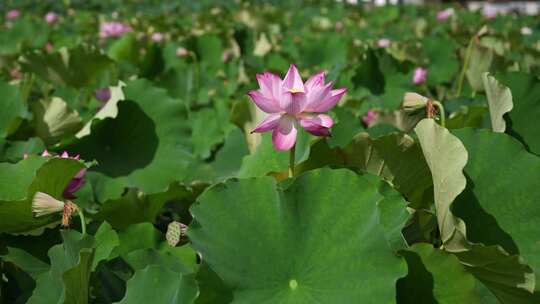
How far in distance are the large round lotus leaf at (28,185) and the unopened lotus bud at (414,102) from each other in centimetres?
48

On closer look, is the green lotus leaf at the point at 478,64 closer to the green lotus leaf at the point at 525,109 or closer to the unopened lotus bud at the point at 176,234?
the green lotus leaf at the point at 525,109

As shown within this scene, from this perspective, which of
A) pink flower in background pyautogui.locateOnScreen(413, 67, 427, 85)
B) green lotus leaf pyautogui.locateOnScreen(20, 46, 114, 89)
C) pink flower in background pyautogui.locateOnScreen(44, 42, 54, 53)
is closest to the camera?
green lotus leaf pyautogui.locateOnScreen(20, 46, 114, 89)

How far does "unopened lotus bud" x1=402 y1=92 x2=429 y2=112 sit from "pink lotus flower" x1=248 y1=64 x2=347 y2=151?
151 millimetres

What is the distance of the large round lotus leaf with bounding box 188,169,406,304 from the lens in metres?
0.78

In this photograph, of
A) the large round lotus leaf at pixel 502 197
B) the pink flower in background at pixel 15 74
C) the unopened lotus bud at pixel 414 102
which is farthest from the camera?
the pink flower in background at pixel 15 74

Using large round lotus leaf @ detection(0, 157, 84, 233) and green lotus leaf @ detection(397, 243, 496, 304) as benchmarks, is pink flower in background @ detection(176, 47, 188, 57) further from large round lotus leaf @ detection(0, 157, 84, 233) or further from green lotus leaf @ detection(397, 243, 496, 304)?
green lotus leaf @ detection(397, 243, 496, 304)

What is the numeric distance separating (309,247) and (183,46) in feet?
6.73

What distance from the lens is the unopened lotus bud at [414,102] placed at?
1.00 metres

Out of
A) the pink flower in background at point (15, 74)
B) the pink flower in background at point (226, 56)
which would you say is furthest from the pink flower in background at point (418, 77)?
the pink flower in background at point (15, 74)

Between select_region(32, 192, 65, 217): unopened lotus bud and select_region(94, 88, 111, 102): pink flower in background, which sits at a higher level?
select_region(32, 192, 65, 217): unopened lotus bud

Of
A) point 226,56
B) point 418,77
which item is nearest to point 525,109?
point 418,77

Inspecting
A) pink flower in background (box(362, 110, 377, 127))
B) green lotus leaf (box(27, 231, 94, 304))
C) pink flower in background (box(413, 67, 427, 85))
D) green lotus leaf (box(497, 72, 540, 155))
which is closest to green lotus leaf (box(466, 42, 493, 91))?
pink flower in background (box(413, 67, 427, 85))

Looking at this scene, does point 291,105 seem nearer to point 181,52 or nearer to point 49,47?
point 181,52

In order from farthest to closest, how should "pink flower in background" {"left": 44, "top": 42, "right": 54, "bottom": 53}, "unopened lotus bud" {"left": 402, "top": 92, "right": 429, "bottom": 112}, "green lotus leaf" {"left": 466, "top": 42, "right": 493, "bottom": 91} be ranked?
1. "pink flower in background" {"left": 44, "top": 42, "right": 54, "bottom": 53}
2. "green lotus leaf" {"left": 466, "top": 42, "right": 493, "bottom": 91}
3. "unopened lotus bud" {"left": 402, "top": 92, "right": 429, "bottom": 112}
